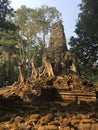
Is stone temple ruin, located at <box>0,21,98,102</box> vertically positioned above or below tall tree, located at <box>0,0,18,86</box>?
below

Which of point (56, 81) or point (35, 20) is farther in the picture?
point (35, 20)

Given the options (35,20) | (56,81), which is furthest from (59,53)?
(35,20)

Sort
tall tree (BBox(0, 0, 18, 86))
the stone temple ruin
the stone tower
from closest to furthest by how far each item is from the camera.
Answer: the stone temple ruin
the stone tower
tall tree (BBox(0, 0, 18, 86))

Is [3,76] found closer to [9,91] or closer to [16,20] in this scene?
[16,20]

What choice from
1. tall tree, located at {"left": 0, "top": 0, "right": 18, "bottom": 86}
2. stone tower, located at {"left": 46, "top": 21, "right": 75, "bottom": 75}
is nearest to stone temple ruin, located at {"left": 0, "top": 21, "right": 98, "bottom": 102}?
stone tower, located at {"left": 46, "top": 21, "right": 75, "bottom": 75}

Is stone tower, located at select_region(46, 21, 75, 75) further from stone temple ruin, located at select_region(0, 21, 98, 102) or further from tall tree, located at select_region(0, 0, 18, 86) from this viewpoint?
tall tree, located at select_region(0, 0, 18, 86)

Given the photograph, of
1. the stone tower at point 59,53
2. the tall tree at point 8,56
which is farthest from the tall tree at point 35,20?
the stone tower at point 59,53

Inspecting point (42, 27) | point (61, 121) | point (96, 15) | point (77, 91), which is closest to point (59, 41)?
point (96, 15)

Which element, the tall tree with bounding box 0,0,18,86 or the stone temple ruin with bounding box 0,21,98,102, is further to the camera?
the tall tree with bounding box 0,0,18,86

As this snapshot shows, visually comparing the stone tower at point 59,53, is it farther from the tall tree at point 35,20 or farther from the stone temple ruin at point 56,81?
the tall tree at point 35,20

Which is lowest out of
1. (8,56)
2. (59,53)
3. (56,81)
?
(56,81)

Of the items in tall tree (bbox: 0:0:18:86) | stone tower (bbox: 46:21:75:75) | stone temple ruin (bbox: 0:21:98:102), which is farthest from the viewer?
tall tree (bbox: 0:0:18:86)

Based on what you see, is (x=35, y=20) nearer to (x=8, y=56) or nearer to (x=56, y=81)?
(x=8, y=56)

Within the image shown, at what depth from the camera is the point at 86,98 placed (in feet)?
59.8
